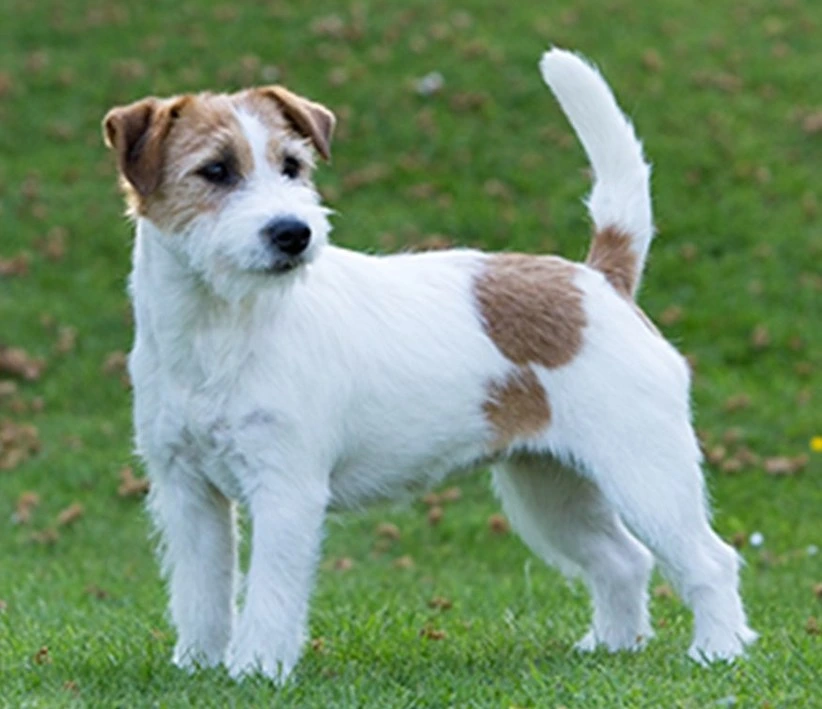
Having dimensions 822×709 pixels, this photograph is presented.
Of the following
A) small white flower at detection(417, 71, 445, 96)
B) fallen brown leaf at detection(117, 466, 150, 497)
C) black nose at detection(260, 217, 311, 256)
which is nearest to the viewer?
black nose at detection(260, 217, 311, 256)

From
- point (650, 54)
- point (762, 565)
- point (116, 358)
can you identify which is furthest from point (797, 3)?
point (762, 565)

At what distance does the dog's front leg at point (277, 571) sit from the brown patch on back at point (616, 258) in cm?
161

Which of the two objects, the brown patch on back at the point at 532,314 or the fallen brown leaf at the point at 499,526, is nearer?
the brown patch on back at the point at 532,314

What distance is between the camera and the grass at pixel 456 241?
671 cm

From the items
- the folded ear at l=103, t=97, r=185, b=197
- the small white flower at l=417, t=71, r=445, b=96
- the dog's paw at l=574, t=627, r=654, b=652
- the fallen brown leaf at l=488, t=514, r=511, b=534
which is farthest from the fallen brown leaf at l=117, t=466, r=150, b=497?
the small white flower at l=417, t=71, r=445, b=96

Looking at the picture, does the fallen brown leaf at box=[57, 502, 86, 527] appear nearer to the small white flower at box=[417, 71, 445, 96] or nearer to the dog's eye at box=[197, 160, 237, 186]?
the dog's eye at box=[197, 160, 237, 186]

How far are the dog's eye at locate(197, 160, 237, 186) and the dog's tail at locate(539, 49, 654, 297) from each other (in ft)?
5.54

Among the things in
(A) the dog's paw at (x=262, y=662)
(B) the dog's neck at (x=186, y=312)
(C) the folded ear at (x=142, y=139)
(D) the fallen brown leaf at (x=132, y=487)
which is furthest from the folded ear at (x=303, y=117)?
(D) the fallen brown leaf at (x=132, y=487)

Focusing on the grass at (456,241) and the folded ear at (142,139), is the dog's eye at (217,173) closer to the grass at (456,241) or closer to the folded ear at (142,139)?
the folded ear at (142,139)

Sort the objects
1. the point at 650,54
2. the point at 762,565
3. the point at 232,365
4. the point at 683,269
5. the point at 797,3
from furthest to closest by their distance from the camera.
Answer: the point at 797,3 → the point at 650,54 → the point at 683,269 → the point at 762,565 → the point at 232,365

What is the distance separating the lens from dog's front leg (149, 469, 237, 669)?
686 centimetres

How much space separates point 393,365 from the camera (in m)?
6.82

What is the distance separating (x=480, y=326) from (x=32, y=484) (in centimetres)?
614

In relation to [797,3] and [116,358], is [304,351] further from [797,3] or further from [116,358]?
[797,3]
